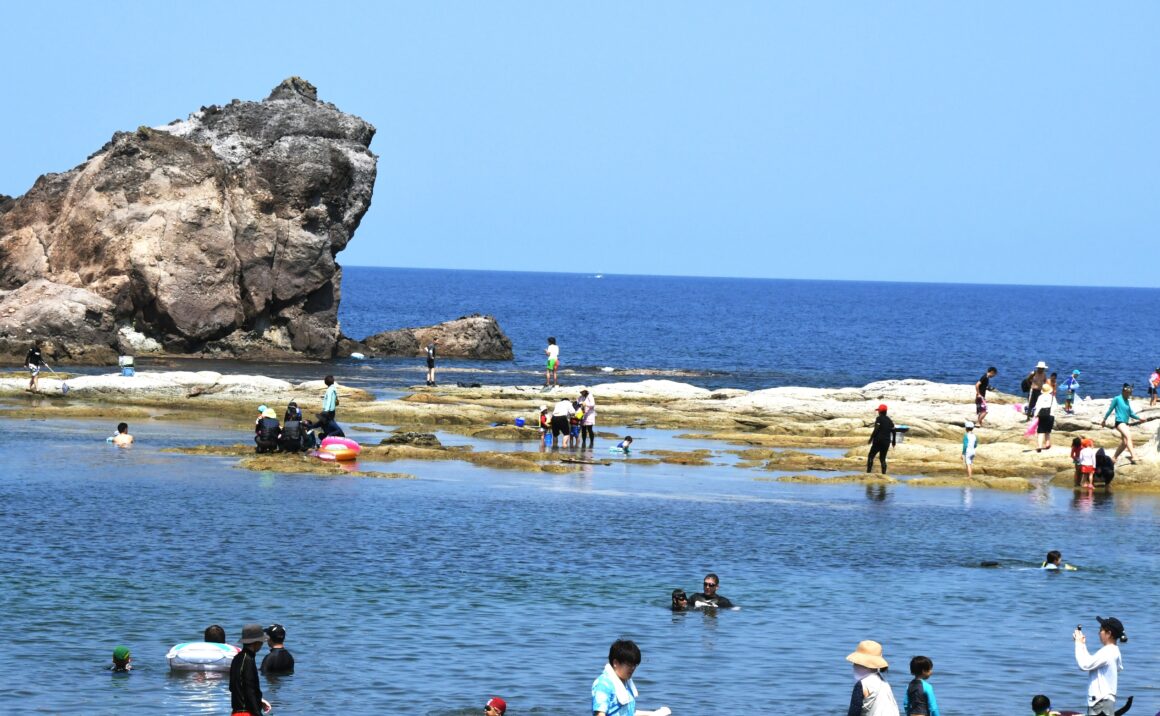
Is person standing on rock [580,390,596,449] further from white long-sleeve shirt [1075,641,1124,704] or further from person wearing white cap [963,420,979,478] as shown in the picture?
white long-sleeve shirt [1075,641,1124,704]

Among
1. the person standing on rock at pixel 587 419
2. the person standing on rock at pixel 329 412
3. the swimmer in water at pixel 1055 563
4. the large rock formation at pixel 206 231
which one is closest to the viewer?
the swimmer in water at pixel 1055 563

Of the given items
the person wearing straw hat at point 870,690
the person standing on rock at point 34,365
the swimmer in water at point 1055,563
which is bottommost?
the swimmer in water at point 1055,563

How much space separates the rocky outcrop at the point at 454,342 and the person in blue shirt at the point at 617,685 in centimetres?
8257

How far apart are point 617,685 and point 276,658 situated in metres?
9.10

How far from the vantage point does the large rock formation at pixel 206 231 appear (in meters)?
84.6

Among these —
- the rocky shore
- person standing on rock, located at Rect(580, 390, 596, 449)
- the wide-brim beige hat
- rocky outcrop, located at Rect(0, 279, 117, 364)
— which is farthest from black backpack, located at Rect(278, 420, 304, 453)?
rocky outcrop, located at Rect(0, 279, 117, 364)

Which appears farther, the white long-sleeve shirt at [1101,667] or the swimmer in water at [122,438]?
the swimmer in water at [122,438]

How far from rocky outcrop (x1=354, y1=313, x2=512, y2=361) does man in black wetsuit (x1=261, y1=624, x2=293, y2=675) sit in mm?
74421

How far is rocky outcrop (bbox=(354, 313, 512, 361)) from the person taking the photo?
97.1 meters

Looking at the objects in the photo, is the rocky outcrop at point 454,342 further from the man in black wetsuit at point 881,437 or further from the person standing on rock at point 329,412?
the man in black wetsuit at point 881,437

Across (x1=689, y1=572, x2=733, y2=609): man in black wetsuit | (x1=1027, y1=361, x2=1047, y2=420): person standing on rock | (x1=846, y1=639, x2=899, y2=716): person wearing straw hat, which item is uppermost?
(x1=1027, y1=361, x2=1047, y2=420): person standing on rock

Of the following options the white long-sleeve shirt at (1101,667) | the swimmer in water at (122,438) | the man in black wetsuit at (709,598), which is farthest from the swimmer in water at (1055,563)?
the swimmer in water at (122,438)

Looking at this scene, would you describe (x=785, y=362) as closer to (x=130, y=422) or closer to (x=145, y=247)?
(x=145, y=247)

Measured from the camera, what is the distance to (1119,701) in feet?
72.2
